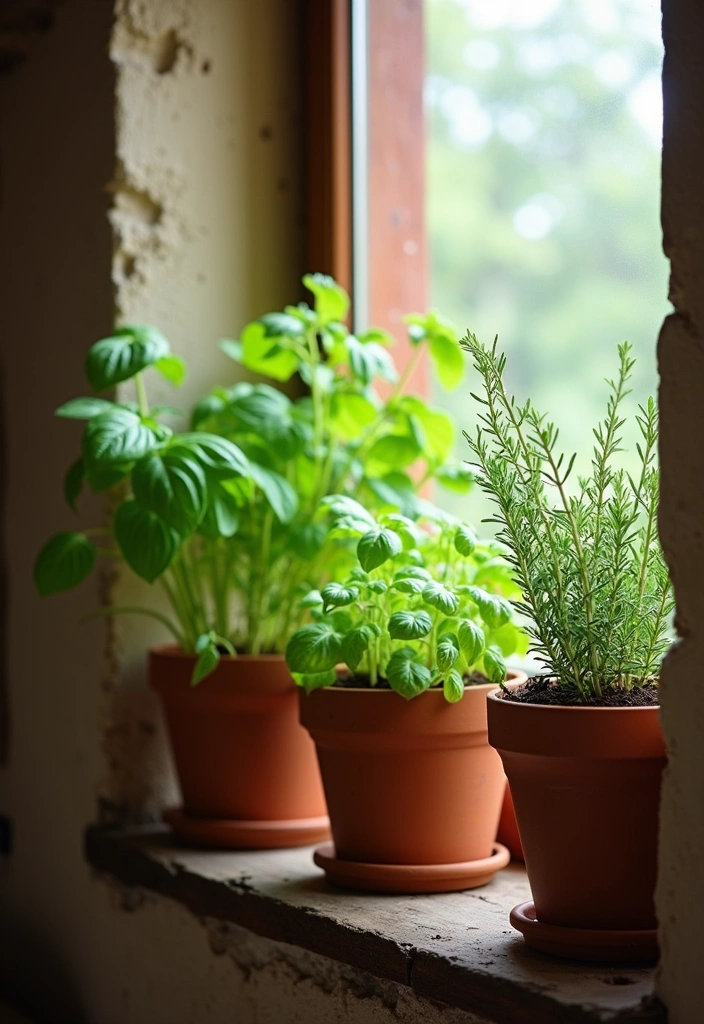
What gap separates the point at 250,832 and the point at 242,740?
12 cm

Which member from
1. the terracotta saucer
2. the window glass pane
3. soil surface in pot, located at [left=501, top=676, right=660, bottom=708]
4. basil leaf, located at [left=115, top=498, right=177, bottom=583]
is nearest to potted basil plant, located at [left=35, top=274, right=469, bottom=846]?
basil leaf, located at [left=115, top=498, right=177, bottom=583]

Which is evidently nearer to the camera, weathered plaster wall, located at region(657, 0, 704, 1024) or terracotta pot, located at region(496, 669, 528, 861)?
weathered plaster wall, located at region(657, 0, 704, 1024)

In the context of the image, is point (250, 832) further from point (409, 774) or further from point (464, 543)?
point (464, 543)

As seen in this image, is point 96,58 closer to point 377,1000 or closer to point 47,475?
point 47,475

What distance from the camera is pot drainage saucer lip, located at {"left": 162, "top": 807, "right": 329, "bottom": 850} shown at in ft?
4.88

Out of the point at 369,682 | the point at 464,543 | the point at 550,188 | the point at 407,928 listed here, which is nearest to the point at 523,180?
the point at 550,188

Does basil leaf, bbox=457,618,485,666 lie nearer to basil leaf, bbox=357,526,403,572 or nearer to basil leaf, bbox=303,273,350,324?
basil leaf, bbox=357,526,403,572

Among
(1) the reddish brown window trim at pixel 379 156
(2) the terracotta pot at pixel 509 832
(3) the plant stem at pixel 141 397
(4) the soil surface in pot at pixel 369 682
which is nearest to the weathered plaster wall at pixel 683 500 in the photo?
(4) the soil surface in pot at pixel 369 682

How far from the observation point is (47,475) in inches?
72.4

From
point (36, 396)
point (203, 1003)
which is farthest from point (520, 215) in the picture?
point (203, 1003)

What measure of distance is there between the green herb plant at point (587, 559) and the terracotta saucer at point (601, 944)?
21 centimetres

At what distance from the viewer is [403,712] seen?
4.00 feet

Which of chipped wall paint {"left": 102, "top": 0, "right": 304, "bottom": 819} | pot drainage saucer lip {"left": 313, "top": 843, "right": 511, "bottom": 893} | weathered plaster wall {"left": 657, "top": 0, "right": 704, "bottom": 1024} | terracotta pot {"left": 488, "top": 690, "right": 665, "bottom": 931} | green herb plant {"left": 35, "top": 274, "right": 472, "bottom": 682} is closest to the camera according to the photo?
weathered plaster wall {"left": 657, "top": 0, "right": 704, "bottom": 1024}

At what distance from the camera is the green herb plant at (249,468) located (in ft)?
4.42
